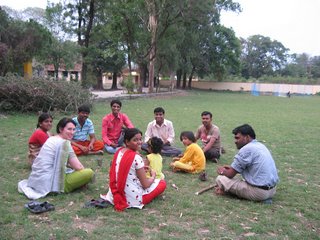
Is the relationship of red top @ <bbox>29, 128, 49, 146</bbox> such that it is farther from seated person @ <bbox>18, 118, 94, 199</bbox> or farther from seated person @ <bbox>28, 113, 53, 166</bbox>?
seated person @ <bbox>18, 118, 94, 199</bbox>

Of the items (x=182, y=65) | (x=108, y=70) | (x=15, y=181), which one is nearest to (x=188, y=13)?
(x=182, y=65)

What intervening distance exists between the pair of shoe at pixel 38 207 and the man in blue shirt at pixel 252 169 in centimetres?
244

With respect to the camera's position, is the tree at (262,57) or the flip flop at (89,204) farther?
the tree at (262,57)

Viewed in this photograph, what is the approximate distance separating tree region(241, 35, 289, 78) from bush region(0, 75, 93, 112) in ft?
229

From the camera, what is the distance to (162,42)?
30938 millimetres

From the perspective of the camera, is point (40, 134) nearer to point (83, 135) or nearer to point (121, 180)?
point (83, 135)

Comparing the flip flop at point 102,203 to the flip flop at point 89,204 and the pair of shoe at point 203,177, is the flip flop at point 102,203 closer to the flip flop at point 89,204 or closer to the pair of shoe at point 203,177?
the flip flop at point 89,204

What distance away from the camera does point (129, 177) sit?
450 centimetres

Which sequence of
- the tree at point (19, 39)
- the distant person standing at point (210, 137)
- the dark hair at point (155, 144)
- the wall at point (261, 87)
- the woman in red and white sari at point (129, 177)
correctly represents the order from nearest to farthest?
the woman in red and white sari at point (129, 177) → the dark hair at point (155, 144) → the distant person standing at point (210, 137) → the tree at point (19, 39) → the wall at point (261, 87)

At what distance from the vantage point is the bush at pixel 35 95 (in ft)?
43.9

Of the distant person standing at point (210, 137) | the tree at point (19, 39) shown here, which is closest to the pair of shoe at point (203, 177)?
the distant person standing at point (210, 137)

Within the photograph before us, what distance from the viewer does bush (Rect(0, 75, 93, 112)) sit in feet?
43.9

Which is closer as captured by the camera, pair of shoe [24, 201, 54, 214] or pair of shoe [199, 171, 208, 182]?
pair of shoe [24, 201, 54, 214]

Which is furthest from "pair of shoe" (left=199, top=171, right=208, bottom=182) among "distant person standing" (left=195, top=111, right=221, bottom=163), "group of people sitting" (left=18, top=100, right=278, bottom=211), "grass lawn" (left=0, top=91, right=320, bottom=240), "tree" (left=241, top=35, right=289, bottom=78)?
"tree" (left=241, top=35, right=289, bottom=78)
